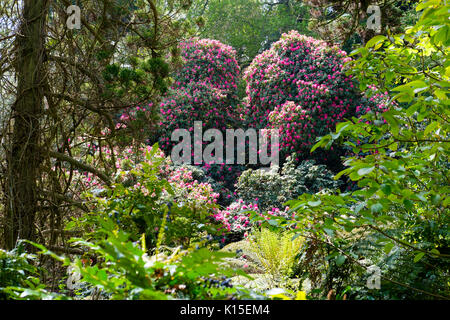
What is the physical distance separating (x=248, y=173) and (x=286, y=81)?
263 cm

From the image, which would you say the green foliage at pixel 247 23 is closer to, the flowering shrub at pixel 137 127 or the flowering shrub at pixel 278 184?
the flowering shrub at pixel 278 184

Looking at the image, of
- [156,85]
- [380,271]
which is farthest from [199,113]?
[380,271]

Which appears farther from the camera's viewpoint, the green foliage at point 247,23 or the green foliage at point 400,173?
the green foliage at point 247,23

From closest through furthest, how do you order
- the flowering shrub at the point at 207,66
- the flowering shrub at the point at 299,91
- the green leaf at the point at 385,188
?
the green leaf at the point at 385,188 → the flowering shrub at the point at 299,91 → the flowering shrub at the point at 207,66

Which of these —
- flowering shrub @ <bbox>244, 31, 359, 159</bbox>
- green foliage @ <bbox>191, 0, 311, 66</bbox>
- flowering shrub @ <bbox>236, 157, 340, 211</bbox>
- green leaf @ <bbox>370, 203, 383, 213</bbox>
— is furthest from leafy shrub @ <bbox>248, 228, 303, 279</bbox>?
green foliage @ <bbox>191, 0, 311, 66</bbox>

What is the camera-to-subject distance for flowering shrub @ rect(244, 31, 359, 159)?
7.58 m

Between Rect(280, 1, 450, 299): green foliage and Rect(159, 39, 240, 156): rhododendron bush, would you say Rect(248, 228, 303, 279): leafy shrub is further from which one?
Rect(159, 39, 240, 156): rhododendron bush

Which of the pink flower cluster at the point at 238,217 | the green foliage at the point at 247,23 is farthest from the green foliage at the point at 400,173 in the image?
the green foliage at the point at 247,23

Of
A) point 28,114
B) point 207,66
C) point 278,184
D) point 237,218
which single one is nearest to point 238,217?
Result: point 237,218

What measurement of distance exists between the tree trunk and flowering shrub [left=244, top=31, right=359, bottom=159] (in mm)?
5653

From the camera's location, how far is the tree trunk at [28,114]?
2258mm

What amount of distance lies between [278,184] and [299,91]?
7.63ft

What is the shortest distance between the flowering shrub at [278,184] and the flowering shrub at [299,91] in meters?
0.75

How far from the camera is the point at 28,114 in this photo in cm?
226
